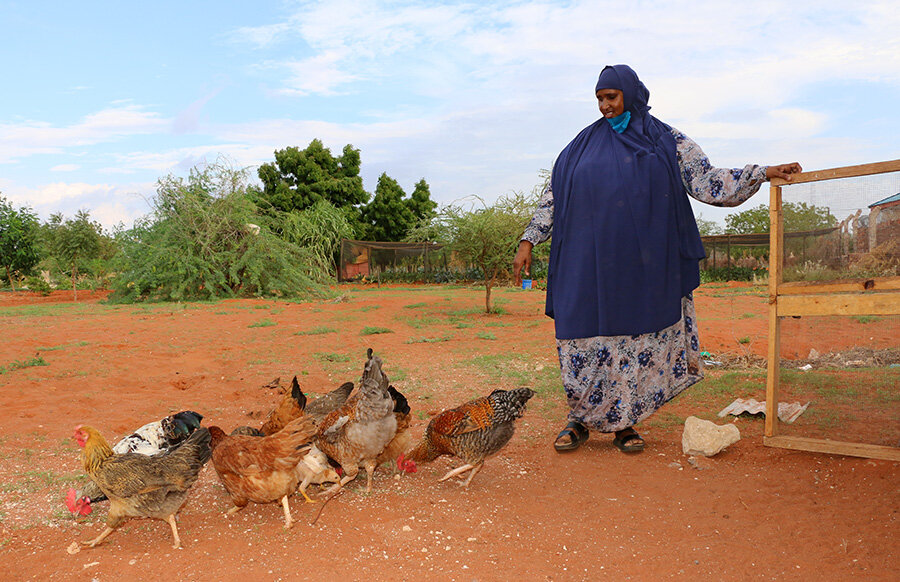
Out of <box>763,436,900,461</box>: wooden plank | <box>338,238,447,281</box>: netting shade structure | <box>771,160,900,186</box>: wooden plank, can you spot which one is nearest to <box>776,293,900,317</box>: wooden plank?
<box>771,160,900,186</box>: wooden plank

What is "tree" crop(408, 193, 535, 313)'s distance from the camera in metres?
13.3

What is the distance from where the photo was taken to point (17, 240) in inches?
1009

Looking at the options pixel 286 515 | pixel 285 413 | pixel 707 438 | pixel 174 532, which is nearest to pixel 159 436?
pixel 285 413

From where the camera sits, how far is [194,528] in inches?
134

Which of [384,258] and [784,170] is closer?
[784,170]

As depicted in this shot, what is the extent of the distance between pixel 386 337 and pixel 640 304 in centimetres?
661

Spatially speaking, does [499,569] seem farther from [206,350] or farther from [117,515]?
[206,350]

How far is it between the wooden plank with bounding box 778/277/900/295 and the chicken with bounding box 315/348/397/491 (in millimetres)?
2639

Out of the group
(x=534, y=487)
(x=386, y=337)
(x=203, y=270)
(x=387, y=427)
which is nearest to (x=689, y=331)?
(x=534, y=487)

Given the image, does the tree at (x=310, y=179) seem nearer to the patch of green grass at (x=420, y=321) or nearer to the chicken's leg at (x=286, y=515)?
the patch of green grass at (x=420, y=321)

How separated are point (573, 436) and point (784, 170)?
7.42ft

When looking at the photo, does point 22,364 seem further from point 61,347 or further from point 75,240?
point 75,240

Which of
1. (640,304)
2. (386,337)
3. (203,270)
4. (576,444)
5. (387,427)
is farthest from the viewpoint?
(203,270)

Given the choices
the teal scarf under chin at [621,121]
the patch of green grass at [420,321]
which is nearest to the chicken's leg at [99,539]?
the teal scarf under chin at [621,121]
